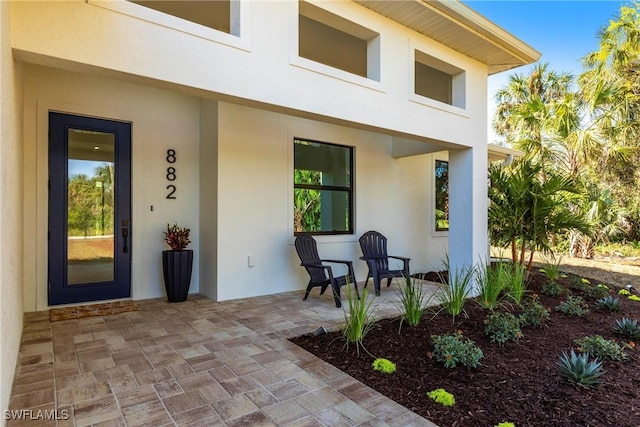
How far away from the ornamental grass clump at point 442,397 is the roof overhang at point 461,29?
4011 millimetres

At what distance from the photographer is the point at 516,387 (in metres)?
2.48

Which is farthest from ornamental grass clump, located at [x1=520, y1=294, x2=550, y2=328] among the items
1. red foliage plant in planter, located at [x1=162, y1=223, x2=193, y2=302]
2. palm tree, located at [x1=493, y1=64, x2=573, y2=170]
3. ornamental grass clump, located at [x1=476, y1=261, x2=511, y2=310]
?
palm tree, located at [x1=493, y1=64, x2=573, y2=170]

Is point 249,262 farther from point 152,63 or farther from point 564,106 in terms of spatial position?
point 564,106

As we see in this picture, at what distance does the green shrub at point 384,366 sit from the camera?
2.67 m

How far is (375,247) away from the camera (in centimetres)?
608

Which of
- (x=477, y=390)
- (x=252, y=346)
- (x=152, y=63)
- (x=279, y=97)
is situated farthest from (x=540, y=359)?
(x=152, y=63)

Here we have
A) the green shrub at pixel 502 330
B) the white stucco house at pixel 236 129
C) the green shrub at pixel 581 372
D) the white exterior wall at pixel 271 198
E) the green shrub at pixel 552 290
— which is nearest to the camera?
the green shrub at pixel 581 372

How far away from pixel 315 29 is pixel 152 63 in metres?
3.25

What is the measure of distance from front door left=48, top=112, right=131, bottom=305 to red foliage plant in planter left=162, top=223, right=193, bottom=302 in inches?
21.9

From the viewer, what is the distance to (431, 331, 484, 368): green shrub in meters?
2.69

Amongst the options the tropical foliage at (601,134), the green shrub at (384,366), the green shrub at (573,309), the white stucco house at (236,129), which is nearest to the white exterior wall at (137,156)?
the white stucco house at (236,129)

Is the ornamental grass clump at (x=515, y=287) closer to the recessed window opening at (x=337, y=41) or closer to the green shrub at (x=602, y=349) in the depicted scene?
the green shrub at (x=602, y=349)

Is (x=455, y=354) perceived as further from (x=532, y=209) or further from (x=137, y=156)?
(x=137, y=156)

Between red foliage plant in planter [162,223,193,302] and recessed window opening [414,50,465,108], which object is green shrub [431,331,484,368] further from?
recessed window opening [414,50,465,108]
